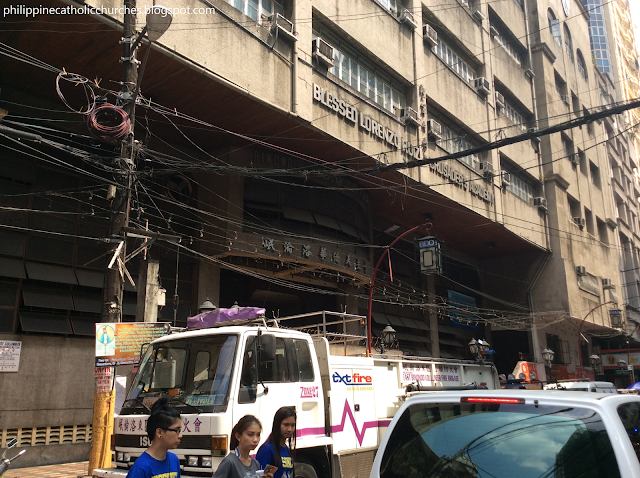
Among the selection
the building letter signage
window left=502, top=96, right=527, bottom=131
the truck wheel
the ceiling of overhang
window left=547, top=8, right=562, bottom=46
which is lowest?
the truck wheel

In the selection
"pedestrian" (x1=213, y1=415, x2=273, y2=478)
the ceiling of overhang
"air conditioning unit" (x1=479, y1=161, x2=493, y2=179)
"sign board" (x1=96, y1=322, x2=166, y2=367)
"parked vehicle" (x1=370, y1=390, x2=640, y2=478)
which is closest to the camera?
"parked vehicle" (x1=370, y1=390, x2=640, y2=478)

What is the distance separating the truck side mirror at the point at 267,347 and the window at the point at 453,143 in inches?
784

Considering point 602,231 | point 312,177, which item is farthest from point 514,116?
point 312,177

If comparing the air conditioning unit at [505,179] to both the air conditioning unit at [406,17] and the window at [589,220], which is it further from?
the window at [589,220]

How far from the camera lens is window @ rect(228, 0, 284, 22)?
16.9 m

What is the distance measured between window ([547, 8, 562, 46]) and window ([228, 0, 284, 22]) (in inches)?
1096

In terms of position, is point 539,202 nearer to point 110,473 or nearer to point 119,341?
point 119,341

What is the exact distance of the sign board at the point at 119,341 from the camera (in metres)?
9.23

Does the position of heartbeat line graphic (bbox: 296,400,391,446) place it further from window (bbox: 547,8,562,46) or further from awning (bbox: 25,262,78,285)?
window (bbox: 547,8,562,46)

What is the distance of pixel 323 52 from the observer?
742 inches

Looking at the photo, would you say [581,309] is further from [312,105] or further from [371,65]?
[312,105]

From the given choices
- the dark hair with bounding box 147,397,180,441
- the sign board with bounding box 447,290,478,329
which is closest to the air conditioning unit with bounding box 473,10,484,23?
the sign board with bounding box 447,290,478,329

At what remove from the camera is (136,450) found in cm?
665

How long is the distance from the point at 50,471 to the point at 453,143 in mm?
21720
